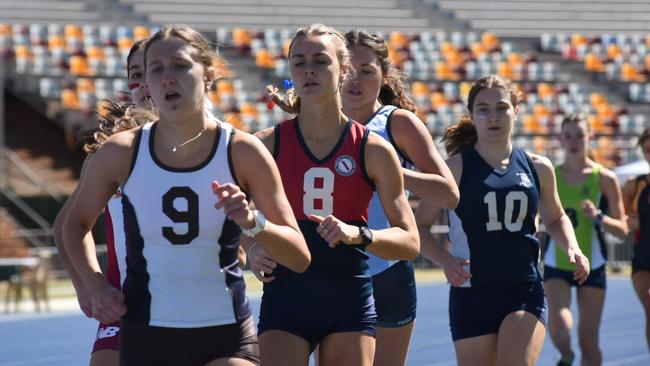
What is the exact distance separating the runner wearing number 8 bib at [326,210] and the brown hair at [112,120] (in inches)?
22.3

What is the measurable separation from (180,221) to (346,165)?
1018 mm

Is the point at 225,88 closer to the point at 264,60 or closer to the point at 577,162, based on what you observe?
the point at 264,60

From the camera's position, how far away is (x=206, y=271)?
3.90 meters

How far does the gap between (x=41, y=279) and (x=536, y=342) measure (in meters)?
12.2

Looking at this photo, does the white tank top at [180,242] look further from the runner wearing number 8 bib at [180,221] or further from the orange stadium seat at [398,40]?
the orange stadium seat at [398,40]

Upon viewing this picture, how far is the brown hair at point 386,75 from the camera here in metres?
5.80

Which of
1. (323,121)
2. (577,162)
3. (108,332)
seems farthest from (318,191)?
(577,162)

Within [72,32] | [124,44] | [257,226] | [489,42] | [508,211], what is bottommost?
[508,211]

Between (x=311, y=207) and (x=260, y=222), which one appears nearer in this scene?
(x=260, y=222)

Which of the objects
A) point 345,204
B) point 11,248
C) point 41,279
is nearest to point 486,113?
point 345,204

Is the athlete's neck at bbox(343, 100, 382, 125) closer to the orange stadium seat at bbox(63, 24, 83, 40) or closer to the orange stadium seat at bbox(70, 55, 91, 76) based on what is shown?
the orange stadium seat at bbox(70, 55, 91, 76)

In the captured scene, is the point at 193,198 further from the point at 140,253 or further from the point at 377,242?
the point at 377,242

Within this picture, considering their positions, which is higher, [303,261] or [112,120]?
[112,120]

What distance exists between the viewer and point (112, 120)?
5.17 m
